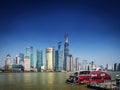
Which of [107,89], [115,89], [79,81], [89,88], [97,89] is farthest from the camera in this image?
[79,81]

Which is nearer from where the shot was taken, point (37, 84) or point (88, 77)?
point (88, 77)

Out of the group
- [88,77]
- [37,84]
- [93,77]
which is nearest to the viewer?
[88,77]

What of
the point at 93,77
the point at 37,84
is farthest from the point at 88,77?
the point at 37,84

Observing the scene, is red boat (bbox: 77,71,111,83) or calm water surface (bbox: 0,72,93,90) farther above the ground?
red boat (bbox: 77,71,111,83)

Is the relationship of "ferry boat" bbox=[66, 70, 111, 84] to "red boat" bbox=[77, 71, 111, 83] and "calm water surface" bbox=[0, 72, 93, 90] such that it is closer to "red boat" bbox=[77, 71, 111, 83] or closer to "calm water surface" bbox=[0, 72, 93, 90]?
"red boat" bbox=[77, 71, 111, 83]

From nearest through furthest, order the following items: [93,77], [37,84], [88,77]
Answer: [88,77]
[93,77]
[37,84]

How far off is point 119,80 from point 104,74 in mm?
10479

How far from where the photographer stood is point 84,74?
41875 millimetres

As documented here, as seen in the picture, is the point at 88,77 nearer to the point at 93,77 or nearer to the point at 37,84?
the point at 93,77

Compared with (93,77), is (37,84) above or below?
below

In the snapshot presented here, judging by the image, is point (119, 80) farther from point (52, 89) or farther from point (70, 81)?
point (70, 81)

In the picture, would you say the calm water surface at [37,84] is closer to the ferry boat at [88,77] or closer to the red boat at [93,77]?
the ferry boat at [88,77]

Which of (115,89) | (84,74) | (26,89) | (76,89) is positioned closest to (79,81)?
(84,74)

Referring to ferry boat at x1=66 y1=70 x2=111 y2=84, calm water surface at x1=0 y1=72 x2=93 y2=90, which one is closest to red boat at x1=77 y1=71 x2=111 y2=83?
ferry boat at x1=66 y1=70 x2=111 y2=84
